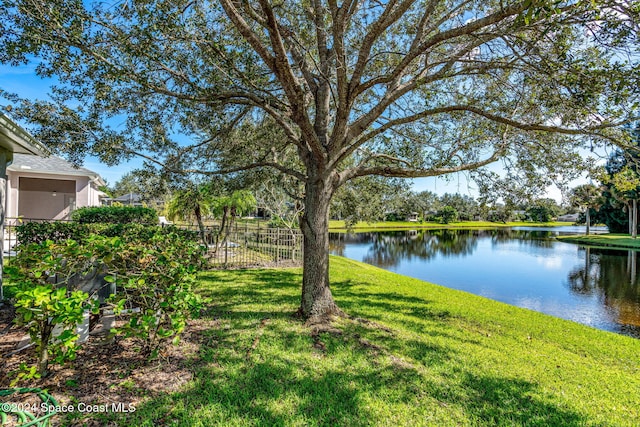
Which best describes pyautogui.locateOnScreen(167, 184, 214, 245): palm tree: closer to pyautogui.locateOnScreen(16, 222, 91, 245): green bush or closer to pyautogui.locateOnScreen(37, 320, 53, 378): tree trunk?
pyautogui.locateOnScreen(16, 222, 91, 245): green bush

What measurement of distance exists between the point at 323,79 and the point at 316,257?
317 centimetres

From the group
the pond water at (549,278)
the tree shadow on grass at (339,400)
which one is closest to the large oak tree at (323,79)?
the tree shadow on grass at (339,400)

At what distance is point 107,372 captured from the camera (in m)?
3.15

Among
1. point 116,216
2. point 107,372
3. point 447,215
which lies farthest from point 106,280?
point 447,215

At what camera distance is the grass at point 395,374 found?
2.76m

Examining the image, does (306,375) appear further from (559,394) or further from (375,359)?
Answer: (559,394)

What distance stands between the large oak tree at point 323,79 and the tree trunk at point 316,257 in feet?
0.08

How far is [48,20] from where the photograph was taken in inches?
149

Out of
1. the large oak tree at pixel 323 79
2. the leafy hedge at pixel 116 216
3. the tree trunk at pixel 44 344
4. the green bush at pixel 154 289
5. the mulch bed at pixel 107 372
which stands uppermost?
the large oak tree at pixel 323 79

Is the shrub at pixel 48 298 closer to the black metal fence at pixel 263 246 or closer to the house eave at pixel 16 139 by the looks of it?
the house eave at pixel 16 139

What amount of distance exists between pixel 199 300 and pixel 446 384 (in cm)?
287

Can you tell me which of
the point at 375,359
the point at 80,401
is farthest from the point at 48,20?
the point at 375,359

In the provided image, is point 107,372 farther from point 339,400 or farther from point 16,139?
point 16,139

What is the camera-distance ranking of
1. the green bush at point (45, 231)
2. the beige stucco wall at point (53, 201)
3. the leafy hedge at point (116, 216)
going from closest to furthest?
the green bush at point (45, 231) < the leafy hedge at point (116, 216) < the beige stucco wall at point (53, 201)
